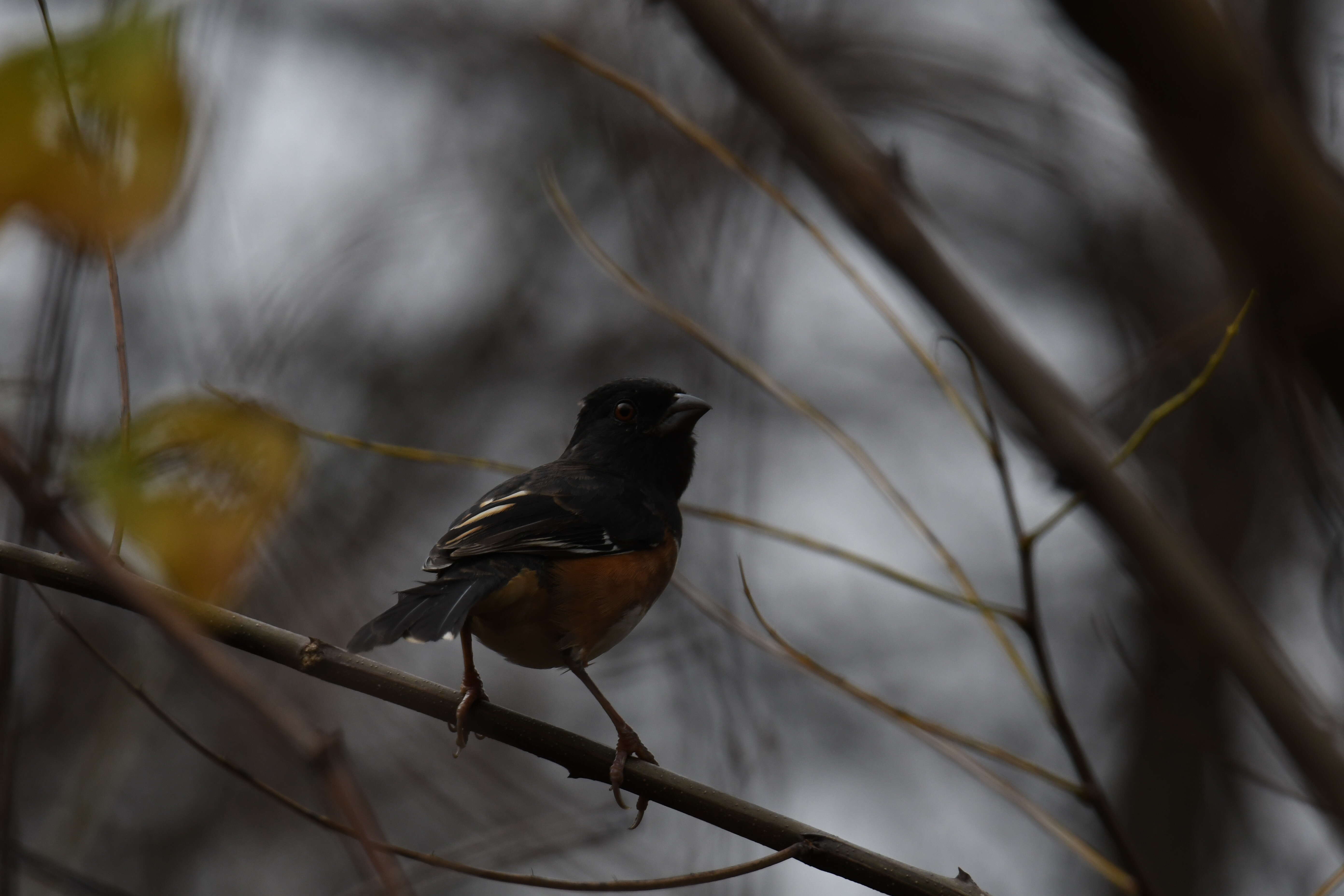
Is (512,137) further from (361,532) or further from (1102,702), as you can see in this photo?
(1102,702)

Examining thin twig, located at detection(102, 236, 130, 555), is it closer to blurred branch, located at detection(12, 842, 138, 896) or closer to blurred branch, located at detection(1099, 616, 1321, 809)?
blurred branch, located at detection(12, 842, 138, 896)

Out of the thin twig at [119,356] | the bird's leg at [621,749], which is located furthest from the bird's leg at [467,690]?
the thin twig at [119,356]

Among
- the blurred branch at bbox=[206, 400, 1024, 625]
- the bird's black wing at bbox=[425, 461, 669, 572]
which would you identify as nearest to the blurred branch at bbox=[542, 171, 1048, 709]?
the blurred branch at bbox=[206, 400, 1024, 625]

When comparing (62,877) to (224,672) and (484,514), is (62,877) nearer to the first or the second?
(224,672)

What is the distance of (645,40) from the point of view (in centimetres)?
350

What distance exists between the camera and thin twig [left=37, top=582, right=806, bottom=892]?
65.1 inches

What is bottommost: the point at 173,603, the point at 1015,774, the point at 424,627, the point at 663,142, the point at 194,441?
the point at 173,603

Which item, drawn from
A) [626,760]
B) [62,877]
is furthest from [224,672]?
[626,760]

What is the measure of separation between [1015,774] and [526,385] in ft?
15.6

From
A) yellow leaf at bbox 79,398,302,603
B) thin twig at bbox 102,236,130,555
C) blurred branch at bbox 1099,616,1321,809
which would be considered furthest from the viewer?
blurred branch at bbox 1099,616,1321,809

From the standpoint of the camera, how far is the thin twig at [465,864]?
1654mm

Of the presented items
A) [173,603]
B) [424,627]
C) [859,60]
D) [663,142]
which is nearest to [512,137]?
[663,142]

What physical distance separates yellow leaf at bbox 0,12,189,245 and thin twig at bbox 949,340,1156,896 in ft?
3.91

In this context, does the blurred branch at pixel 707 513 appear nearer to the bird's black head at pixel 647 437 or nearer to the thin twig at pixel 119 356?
the thin twig at pixel 119 356
